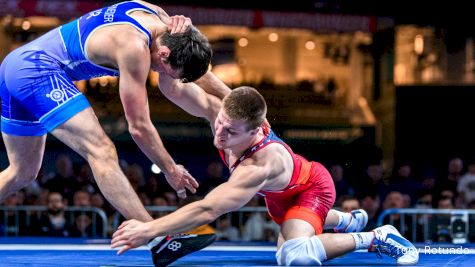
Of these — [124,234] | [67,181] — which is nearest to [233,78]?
[67,181]

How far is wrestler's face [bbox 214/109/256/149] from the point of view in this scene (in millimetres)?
4059

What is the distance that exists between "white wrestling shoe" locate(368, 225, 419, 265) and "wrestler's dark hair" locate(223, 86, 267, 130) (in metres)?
0.97

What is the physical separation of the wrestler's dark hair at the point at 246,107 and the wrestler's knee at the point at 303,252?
0.67 meters

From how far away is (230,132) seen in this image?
409 centimetres

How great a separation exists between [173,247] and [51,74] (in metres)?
1.04

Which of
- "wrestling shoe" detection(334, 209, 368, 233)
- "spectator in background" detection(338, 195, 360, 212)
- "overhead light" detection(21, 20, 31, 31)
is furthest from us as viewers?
"overhead light" detection(21, 20, 31, 31)

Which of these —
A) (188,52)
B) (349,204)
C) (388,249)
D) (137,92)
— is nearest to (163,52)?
→ (188,52)

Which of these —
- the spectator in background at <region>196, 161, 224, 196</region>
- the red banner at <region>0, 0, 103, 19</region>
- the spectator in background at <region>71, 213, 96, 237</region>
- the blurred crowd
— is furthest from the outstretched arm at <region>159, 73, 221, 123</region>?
the red banner at <region>0, 0, 103, 19</region>

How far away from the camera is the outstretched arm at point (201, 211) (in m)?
3.76

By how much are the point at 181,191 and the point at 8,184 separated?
974mm

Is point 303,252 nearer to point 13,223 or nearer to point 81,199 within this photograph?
point 81,199

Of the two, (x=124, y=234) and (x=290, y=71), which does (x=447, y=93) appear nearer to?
(x=290, y=71)

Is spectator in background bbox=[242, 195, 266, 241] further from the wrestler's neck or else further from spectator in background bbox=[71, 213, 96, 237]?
the wrestler's neck

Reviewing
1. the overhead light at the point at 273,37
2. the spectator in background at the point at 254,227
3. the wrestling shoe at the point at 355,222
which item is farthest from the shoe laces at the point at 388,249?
the overhead light at the point at 273,37
